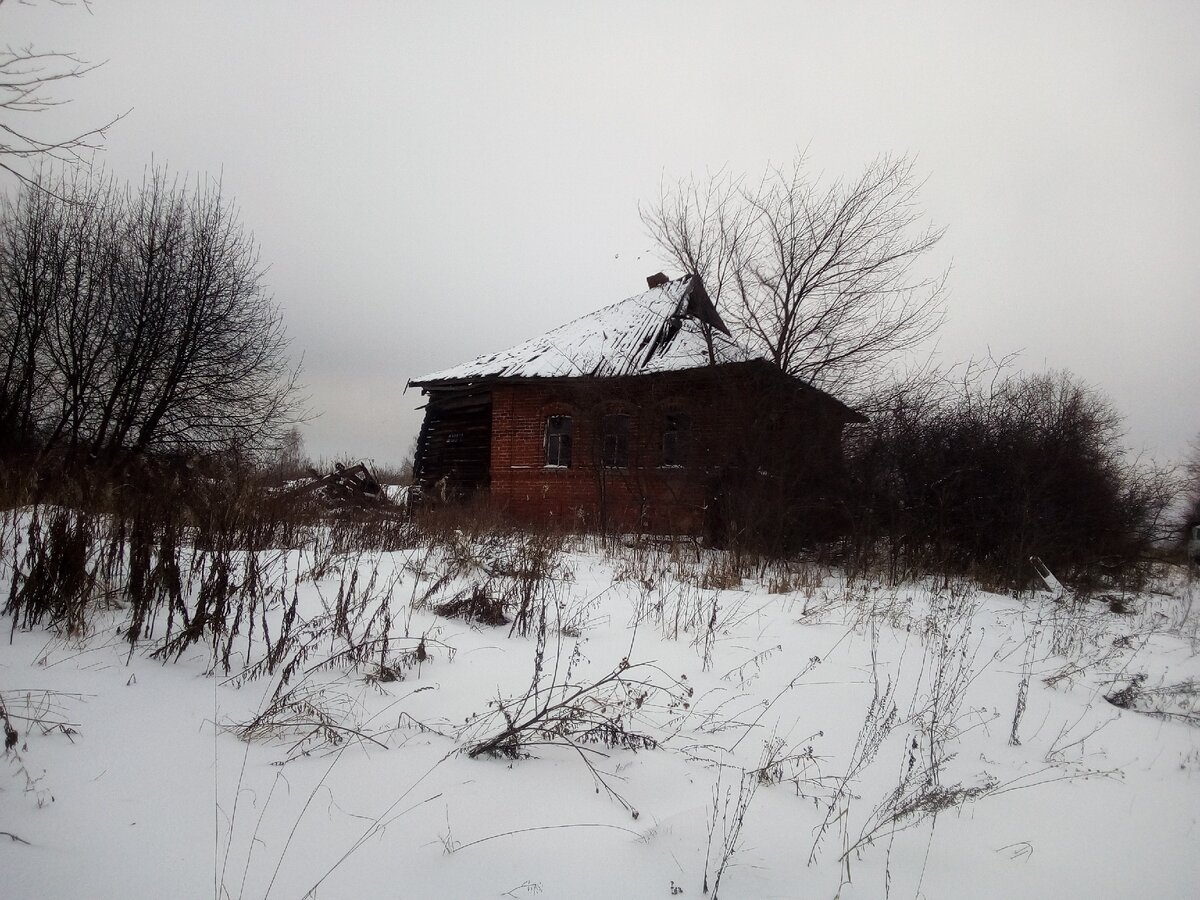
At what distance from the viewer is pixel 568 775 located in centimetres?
216

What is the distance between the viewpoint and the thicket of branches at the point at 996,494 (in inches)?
333

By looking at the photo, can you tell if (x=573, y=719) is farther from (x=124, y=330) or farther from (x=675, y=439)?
(x=124, y=330)

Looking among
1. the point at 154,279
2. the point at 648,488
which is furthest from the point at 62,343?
the point at 648,488

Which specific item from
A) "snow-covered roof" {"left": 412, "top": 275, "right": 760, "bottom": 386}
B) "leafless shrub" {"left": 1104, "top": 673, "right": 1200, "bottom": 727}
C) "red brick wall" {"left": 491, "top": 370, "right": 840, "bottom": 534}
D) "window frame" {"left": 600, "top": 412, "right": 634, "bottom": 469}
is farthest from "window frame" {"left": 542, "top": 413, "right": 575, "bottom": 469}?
"leafless shrub" {"left": 1104, "top": 673, "right": 1200, "bottom": 727}

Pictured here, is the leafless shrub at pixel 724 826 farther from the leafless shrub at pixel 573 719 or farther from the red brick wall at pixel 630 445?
the red brick wall at pixel 630 445

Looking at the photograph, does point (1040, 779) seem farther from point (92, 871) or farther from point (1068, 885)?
point (92, 871)

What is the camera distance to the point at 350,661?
3021 millimetres

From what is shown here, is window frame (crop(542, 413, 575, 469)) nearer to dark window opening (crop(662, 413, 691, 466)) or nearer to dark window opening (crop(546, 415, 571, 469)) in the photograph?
dark window opening (crop(546, 415, 571, 469))

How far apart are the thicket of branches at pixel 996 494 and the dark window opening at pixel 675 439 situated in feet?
8.65

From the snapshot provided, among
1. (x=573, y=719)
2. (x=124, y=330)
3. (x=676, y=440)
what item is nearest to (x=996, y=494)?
(x=676, y=440)

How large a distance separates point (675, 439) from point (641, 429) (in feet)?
3.29

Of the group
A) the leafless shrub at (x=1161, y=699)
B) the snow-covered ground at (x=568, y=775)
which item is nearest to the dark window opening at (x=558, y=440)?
the snow-covered ground at (x=568, y=775)

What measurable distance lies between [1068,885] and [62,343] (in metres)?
17.7

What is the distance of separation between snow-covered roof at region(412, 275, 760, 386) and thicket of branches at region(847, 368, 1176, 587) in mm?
3240
